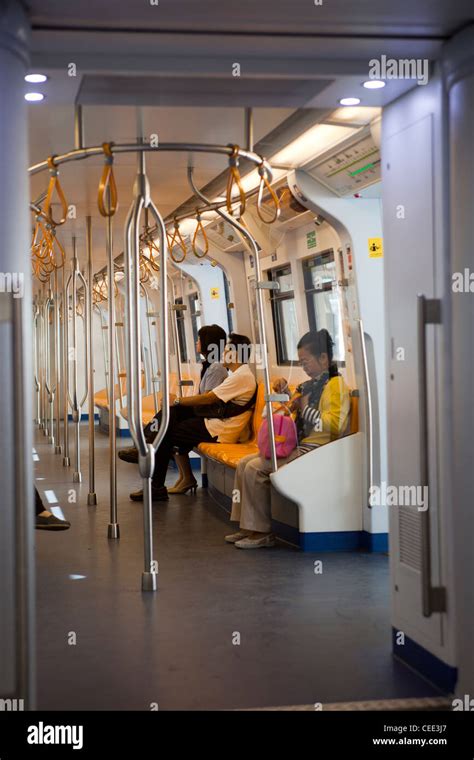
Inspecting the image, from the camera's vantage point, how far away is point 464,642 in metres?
3.67

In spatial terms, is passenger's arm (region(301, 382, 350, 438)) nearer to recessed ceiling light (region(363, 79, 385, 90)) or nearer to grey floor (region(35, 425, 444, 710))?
grey floor (region(35, 425, 444, 710))

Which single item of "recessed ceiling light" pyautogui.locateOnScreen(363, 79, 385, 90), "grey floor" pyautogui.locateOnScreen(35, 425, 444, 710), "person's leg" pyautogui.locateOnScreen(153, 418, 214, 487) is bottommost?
"grey floor" pyautogui.locateOnScreen(35, 425, 444, 710)

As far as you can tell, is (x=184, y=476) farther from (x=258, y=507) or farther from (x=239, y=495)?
(x=258, y=507)

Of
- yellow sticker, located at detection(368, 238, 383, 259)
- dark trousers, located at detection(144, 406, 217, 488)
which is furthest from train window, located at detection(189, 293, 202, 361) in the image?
yellow sticker, located at detection(368, 238, 383, 259)

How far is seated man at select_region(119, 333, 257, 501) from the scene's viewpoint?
8992 mm

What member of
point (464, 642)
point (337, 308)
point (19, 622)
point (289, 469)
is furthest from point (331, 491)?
point (19, 622)

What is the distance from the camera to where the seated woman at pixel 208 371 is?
9805mm

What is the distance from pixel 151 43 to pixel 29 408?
55.4 inches

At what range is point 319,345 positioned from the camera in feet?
23.6

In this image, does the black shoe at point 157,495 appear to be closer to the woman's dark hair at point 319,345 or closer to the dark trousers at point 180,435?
the dark trousers at point 180,435

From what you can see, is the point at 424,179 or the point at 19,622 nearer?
the point at 19,622

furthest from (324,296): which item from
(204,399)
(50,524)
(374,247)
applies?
(50,524)

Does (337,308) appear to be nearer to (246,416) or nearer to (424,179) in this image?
(246,416)
